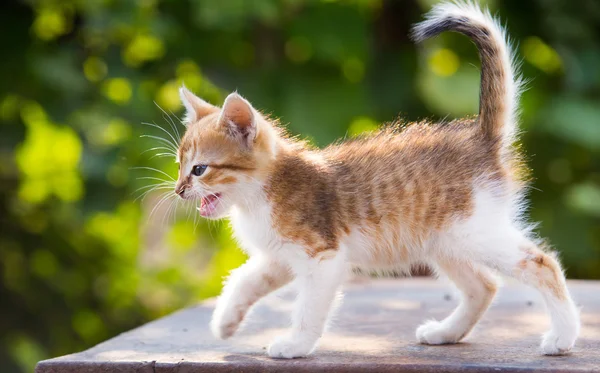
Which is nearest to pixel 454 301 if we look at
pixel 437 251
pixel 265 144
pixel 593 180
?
pixel 437 251

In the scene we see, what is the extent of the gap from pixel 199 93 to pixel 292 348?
3.49m

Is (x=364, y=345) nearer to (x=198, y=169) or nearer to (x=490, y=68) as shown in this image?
(x=198, y=169)

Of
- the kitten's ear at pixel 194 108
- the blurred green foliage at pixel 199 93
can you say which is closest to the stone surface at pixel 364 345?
the kitten's ear at pixel 194 108

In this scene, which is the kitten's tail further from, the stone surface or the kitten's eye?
the kitten's eye

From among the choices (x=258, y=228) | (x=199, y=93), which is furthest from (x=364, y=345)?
(x=199, y=93)

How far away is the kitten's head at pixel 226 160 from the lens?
309cm

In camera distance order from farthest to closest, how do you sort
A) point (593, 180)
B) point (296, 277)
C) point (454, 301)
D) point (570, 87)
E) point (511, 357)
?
point (593, 180) < point (570, 87) < point (454, 301) < point (296, 277) < point (511, 357)

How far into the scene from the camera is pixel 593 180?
6.70m

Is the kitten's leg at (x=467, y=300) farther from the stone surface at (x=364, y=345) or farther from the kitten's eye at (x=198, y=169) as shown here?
the kitten's eye at (x=198, y=169)

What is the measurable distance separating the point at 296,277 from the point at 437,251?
1.73 ft

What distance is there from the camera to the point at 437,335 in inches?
130

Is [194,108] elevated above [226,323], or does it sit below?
above

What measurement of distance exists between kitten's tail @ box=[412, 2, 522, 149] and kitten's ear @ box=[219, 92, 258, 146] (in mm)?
731

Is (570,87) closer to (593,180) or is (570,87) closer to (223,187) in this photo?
(593,180)
